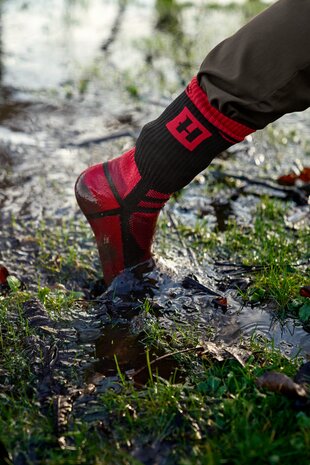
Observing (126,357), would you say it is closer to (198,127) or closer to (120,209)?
(120,209)

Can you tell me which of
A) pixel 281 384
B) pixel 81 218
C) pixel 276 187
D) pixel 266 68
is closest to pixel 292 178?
pixel 276 187

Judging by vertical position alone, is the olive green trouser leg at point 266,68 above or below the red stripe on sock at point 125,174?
above

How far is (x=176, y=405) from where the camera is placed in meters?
1.79

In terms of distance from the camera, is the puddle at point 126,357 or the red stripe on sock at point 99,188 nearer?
the puddle at point 126,357

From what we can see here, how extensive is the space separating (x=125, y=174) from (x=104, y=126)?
2213 mm

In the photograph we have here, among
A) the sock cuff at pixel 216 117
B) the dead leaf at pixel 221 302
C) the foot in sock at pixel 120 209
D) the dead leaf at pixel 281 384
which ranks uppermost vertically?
the sock cuff at pixel 216 117

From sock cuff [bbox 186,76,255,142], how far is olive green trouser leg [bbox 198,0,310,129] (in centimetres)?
4

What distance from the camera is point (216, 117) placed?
216 cm

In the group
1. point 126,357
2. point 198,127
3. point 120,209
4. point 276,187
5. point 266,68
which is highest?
point 266,68

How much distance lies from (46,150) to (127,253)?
177 cm

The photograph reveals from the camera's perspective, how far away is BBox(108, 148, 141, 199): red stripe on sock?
2400 millimetres

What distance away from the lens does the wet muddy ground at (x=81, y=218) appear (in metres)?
2.15

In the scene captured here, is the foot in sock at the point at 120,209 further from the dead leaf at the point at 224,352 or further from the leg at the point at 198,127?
the dead leaf at the point at 224,352

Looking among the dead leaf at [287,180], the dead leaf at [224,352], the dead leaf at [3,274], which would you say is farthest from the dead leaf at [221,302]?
the dead leaf at [287,180]
